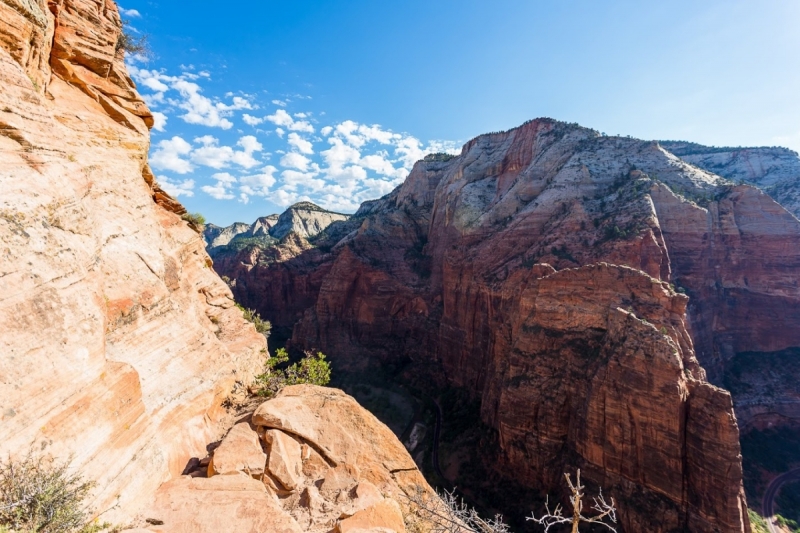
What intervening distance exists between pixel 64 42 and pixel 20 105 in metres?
6.60

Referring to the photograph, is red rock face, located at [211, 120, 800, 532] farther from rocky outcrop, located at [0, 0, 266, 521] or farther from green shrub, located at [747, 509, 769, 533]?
rocky outcrop, located at [0, 0, 266, 521]

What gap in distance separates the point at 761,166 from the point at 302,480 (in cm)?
9885

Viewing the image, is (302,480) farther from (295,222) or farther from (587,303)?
(295,222)

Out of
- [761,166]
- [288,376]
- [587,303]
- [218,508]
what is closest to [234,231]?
[587,303]

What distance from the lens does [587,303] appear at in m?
30.0

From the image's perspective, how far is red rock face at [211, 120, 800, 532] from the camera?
75.1 feet

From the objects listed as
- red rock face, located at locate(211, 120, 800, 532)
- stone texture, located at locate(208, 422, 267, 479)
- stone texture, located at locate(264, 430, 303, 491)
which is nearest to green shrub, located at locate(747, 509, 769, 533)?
red rock face, located at locate(211, 120, 800, 532)

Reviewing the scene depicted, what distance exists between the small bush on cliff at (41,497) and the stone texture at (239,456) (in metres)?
2.54

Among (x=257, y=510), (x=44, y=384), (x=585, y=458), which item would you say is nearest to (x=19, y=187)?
(x=44, y=384)

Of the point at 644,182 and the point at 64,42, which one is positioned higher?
the point at 644,182

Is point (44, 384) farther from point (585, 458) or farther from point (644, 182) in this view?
point (644, 182)

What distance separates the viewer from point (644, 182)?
151ft

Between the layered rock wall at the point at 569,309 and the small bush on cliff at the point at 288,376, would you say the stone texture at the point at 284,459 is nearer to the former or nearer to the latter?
the small bush on cliff at the point at 288,376

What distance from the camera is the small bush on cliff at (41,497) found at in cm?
498
